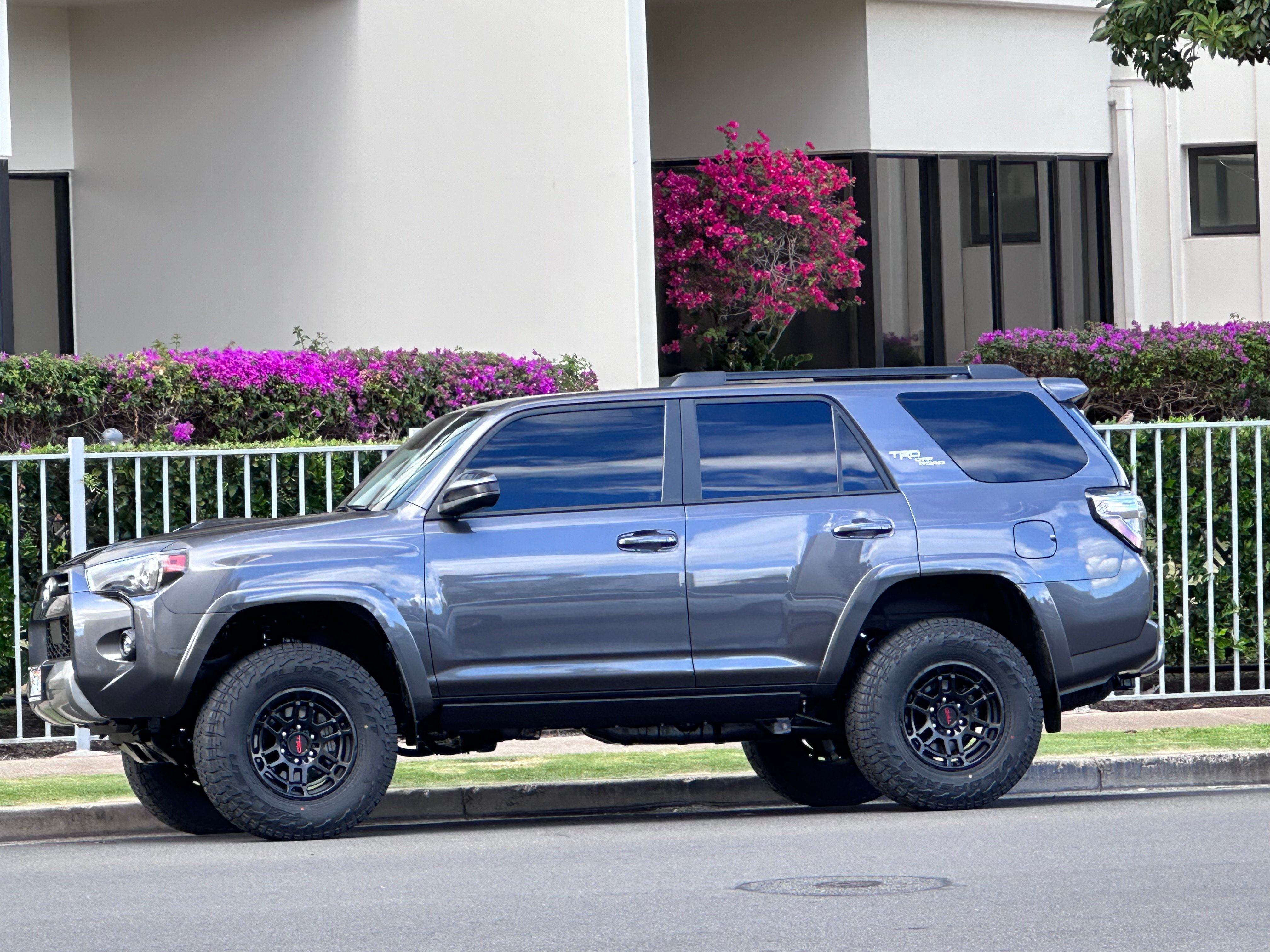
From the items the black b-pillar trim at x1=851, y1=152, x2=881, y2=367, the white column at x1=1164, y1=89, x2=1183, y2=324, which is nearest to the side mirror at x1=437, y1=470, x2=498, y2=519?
the black b-pillar trim at x1=851, y1=152, x2=881, y2=367

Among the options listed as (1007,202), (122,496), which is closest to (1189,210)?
(1007,202)

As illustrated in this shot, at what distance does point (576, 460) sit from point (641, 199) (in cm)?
849

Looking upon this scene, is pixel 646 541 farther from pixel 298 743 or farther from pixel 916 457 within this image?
pixel 298 743

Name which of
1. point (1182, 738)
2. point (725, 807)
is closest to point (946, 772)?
point (725, 807)

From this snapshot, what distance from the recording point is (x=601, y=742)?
10.6 meters

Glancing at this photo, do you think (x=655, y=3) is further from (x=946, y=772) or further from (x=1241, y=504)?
(x=946, y=772)

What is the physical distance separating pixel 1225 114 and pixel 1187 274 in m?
1.91

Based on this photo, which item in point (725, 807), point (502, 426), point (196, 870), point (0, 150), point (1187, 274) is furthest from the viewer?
point (1187, 274)

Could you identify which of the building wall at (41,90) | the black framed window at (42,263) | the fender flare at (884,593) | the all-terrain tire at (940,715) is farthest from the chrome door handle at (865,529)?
the building wall at (41,90)

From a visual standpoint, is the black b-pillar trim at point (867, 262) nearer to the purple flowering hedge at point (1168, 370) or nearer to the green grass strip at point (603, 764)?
the purple flowering hedge at point (1168, 370)

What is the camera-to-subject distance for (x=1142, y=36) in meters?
12.9

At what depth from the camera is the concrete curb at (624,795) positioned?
351 inches

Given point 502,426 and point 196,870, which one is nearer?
point 196,870

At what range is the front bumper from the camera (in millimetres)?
8086
